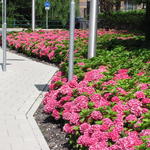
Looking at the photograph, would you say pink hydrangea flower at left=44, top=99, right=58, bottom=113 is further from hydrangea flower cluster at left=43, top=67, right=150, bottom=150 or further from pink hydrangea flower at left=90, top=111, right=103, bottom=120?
pink hydrangea flower at left=90, top=111, right=103, bottom=120

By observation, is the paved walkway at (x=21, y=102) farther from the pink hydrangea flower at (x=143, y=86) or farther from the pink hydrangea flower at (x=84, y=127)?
the pink hydrangea flower at (x=143, y=86)

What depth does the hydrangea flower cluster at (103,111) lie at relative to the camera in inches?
181

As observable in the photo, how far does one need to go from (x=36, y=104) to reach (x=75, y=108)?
253cm

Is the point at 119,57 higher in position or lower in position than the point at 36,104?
higher

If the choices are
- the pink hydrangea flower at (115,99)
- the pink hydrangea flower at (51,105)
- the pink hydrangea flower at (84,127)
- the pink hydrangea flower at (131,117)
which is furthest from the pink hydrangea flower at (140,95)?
the pink hydrangea flower at (51,105)

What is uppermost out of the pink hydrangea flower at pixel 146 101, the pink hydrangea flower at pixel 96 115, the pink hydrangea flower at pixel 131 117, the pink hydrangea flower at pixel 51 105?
the pink hydrangea flower at pixel 146 101

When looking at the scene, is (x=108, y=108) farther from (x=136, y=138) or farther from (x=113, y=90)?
(x=136, y=138)

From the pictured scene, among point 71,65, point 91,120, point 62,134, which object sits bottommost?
point 62,134

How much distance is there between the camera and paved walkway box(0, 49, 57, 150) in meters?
5.77

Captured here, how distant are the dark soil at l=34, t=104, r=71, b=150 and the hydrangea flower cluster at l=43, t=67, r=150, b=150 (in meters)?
0.21

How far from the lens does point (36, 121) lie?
7008 mm

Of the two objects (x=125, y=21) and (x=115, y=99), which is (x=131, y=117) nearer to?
(x=115, y=99)

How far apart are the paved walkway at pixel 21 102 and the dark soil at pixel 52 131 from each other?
0.11 metres

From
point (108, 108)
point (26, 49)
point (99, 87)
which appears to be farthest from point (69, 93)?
point (26, 49)
